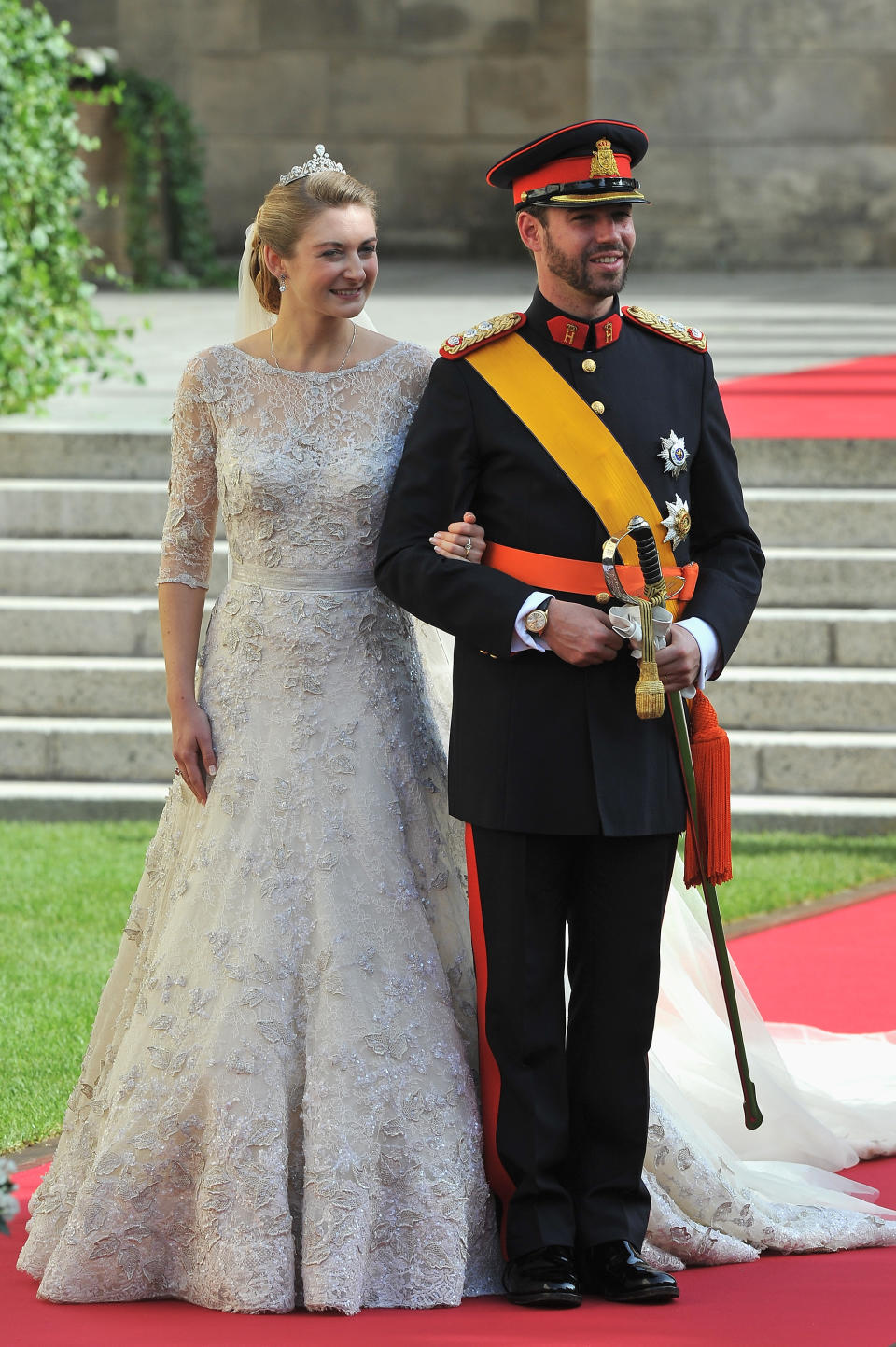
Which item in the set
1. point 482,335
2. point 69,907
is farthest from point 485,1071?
point 69,907

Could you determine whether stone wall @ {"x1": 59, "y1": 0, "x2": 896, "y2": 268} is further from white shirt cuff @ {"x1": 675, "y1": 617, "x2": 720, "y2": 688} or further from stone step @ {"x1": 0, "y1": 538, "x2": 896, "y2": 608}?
white shirt cuff @ {"x1": 675, "y1": 617, "x2": 720, "y2": 688}

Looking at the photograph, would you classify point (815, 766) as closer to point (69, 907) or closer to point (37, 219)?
point (69, 907)

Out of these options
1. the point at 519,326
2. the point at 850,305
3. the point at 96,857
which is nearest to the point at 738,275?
the point at 850,305

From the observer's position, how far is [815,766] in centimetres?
637

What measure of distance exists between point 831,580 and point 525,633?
4111 millimetres

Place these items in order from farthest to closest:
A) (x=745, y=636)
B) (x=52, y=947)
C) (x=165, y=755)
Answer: (x=745, y=636) → (x=165, y=755) → (x=52, y=947)

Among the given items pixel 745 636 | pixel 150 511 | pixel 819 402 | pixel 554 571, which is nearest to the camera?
pixel 554 571

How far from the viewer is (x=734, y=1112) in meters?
3.70

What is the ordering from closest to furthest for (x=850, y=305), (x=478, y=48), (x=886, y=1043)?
(x=886, y=1043)
(x=850, y=305)
(x=478, y=48)

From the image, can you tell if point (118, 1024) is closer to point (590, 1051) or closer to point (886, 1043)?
point (590, 1051)

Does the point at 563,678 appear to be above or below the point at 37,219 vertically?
below

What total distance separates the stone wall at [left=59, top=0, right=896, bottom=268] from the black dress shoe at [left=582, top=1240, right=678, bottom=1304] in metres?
10.1

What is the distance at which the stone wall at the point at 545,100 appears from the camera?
12.4m

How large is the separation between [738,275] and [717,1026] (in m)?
9.35
